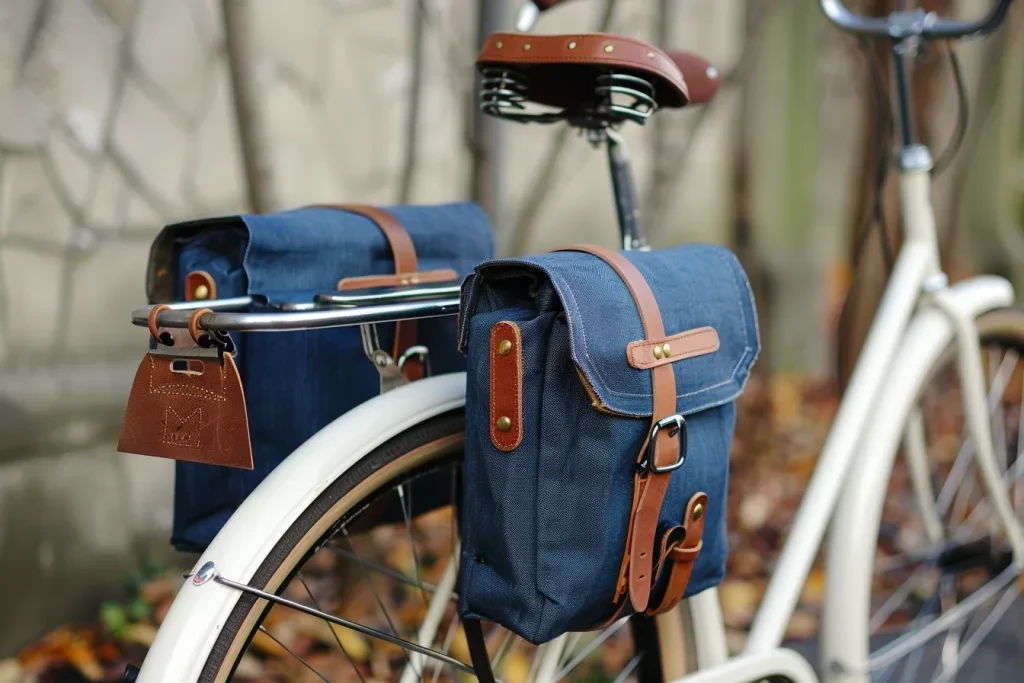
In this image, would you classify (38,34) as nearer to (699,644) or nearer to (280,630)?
(280,630)

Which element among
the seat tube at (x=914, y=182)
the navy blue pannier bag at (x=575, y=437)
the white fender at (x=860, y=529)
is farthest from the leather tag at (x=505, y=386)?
the seat tube at (x=914, y=182)

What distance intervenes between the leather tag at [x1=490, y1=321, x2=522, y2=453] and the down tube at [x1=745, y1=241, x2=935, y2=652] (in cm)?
58

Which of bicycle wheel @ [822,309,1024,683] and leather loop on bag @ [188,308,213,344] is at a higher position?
leather loop on bag @ [188,308,213,344]

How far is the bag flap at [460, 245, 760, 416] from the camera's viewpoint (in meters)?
0.92

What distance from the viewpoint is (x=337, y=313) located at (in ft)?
3.14

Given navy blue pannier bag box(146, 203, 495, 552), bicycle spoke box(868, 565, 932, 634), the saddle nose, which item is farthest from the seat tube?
navy blue pannier bag box(146, 203, 495, 552)

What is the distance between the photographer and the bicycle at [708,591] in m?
0.92

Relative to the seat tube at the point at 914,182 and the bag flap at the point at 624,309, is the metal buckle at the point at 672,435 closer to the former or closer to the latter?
the bag flap at the point at 624,309

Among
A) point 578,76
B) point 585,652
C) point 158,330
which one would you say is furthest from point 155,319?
point 585,652

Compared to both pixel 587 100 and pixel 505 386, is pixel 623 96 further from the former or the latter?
pixel 505 386

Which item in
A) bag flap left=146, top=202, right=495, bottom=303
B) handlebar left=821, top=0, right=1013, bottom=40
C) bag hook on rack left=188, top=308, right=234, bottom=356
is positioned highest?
handlebar left=821, top=0, right=1013, bottom=40

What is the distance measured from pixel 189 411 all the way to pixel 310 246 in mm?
264

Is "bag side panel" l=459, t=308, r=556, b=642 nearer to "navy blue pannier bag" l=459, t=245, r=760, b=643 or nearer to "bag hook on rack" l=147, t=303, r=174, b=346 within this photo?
"navy blue pannier bag" l=459, t=245, r=760, b=643

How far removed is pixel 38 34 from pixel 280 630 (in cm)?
113
